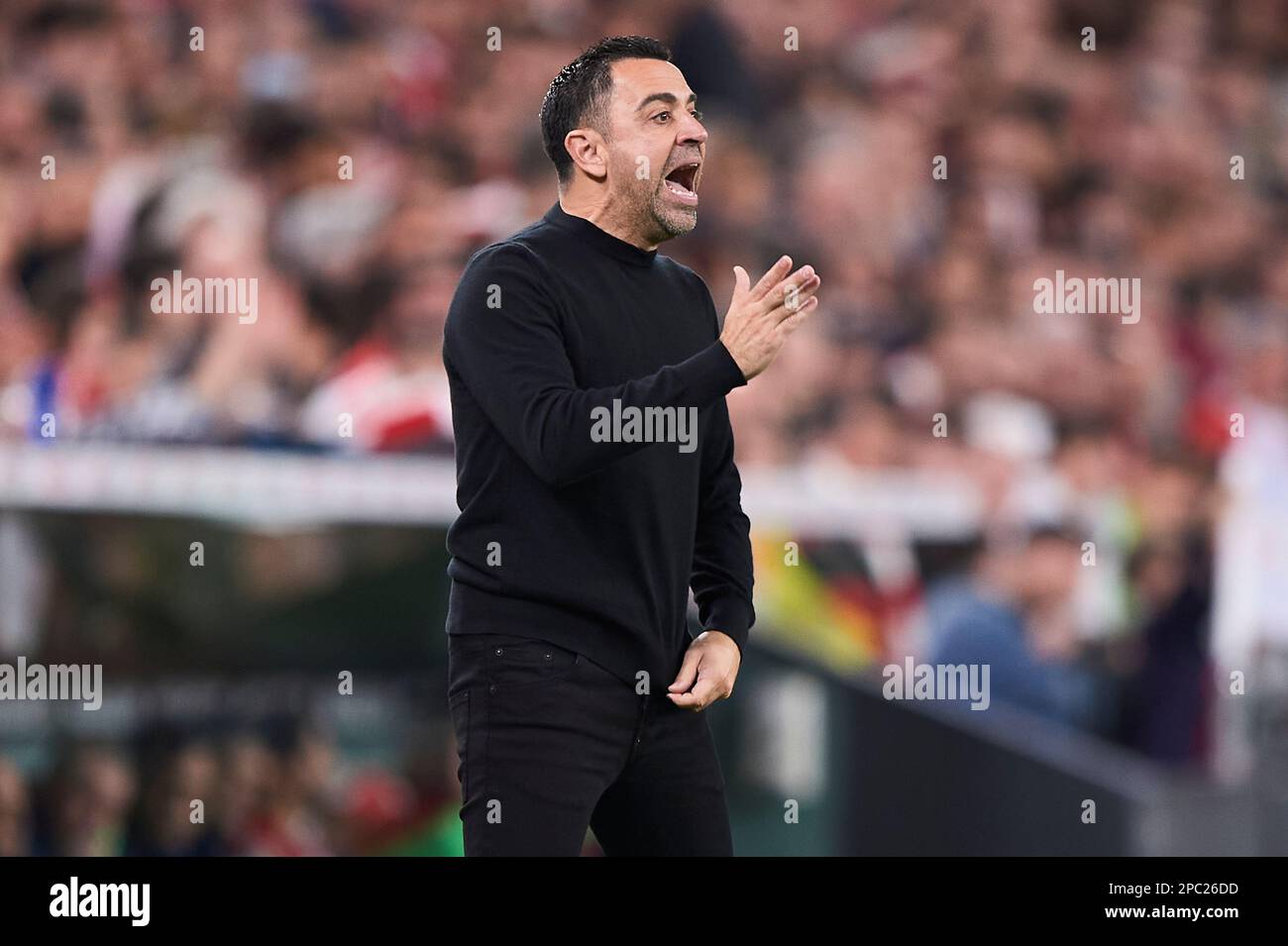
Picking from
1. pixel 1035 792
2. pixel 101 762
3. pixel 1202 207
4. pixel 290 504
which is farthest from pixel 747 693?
pixel 1202 207

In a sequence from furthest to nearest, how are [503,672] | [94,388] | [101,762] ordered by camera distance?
[94,388]
[101,762]
[503,672]

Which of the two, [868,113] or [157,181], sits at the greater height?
[868,113]

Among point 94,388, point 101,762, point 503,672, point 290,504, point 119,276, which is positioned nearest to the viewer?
point 503,672

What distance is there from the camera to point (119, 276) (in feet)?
16.3

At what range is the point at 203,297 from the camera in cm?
494

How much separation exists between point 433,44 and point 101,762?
3.05m

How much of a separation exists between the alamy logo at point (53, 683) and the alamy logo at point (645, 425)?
2061 millimetres

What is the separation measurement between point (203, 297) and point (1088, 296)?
308cm

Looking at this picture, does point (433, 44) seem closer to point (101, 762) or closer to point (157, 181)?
point (157, 181)

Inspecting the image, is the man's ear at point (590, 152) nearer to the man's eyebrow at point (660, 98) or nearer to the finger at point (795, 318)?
the man's eyebrow at point (660, 98)

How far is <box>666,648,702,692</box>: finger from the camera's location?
2309mm

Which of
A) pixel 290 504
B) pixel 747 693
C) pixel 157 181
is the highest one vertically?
pixel 157 181
